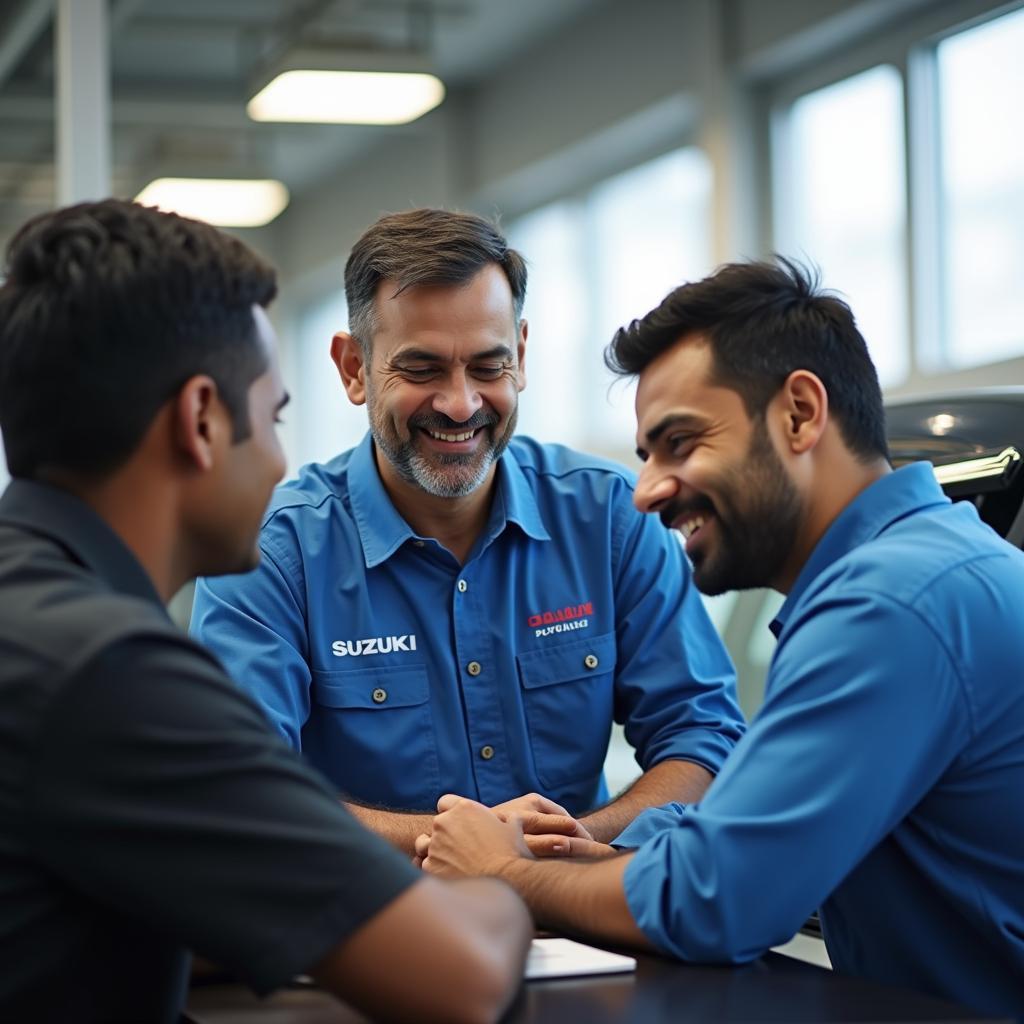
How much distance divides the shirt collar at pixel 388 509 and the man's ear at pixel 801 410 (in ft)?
2.38

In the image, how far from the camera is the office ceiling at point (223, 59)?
17.7ft

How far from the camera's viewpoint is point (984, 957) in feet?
5.01

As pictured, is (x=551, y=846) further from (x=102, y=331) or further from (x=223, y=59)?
(x=223, y=59)

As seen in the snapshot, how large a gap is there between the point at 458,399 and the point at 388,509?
20cm

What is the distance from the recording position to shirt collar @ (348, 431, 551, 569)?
7.65ft

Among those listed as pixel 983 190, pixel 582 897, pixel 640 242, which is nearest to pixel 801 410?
pixel 582 897

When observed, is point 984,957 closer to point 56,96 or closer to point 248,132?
point 56,96

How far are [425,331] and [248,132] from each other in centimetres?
679

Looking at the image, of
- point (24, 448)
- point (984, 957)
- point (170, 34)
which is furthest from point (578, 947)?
point (170, 34)

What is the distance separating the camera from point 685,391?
1.76 meters

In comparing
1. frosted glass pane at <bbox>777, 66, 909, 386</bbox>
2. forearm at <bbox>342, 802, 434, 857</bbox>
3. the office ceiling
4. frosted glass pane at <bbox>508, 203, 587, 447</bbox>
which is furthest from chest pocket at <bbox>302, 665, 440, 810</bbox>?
frosted glass pane at <bbox>508, 203, 587, 447</bbox>

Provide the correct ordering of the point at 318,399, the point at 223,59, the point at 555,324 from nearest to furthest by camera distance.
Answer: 1. the point at 223,59
2. the point at 555,324
3. the point at 318,399

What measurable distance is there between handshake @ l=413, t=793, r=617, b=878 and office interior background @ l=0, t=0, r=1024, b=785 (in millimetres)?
974

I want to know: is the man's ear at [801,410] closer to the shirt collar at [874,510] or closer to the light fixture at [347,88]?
the shirt collar at [874,510]
